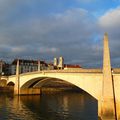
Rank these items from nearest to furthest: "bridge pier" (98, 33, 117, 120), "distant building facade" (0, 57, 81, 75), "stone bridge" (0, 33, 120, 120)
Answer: "bridge pier" (98, 33, 117, 120) → "stone bridge" (0, 33, 120, 120) → "distant building facade" (0, 57, 81, 75)

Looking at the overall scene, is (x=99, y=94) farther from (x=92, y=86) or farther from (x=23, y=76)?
(x=23, y=76)

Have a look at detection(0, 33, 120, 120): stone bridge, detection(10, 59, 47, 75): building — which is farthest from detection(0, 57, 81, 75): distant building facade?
detection(0, 33, 120, 120): stone bridge

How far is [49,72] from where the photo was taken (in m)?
52.3

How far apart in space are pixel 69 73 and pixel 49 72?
35.9 ft

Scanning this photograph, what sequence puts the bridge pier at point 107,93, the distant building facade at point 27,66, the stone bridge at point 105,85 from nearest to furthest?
the bridge pier at point 107,93
the stone bridge at point 105,85
the distant building facade at point 27,66

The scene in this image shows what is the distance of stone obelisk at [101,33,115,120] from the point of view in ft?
99.5

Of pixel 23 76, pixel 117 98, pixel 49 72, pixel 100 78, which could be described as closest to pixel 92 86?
pixel 100 78

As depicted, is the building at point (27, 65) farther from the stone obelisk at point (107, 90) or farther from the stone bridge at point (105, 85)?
the stone obelisk at point (107, 90)

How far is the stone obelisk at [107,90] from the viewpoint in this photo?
30323mm

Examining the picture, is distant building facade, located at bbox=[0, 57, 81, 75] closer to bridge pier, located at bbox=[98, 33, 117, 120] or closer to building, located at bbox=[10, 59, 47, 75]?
building, located at bbox=[10, 59, 47, 75]

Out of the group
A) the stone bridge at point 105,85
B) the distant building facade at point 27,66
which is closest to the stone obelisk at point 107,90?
the stone bridge at point 105,85

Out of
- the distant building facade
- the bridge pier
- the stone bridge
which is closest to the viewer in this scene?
the bridge pier

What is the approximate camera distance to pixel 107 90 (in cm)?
3095

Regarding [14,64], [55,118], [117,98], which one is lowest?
[55,118]
